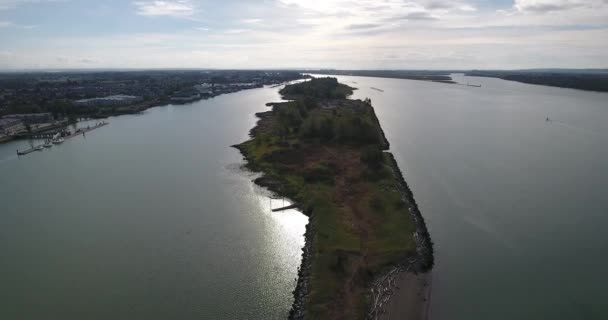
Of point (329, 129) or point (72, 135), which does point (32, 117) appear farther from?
point (329, 129)

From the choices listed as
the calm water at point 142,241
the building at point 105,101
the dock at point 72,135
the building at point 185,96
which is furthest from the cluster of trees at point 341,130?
the building at point 185,96

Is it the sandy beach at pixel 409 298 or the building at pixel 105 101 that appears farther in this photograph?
the building at pixel 105 101

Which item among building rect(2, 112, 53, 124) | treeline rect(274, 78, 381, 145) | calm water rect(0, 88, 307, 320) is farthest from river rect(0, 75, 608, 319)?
building rect(2, 112, 53, 124)

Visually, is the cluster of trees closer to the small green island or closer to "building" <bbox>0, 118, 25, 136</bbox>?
the small green island

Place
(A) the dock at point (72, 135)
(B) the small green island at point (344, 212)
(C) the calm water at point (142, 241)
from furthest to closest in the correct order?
1. (A) the dock at point (72, 135)
2. (C) the calm water at point (142, 241)
3. (B) the small green island at point (344, 212)

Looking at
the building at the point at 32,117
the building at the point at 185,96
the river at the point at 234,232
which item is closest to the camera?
the river at the point at 234,232

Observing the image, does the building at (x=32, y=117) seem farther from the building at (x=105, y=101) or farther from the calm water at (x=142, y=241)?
the calm water at (x=142, y=241)
